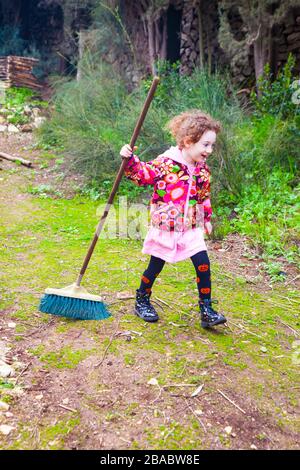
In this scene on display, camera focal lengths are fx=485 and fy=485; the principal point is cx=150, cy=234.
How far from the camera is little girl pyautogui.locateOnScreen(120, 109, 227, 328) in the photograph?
284 cm

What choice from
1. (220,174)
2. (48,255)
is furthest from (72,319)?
(220,174)

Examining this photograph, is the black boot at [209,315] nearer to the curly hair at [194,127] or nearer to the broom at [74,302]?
the broom at [74,302]

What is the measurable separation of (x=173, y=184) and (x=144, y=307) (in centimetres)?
81

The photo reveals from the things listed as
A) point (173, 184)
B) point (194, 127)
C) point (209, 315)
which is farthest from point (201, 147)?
point (209, 315)

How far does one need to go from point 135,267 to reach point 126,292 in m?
0.52

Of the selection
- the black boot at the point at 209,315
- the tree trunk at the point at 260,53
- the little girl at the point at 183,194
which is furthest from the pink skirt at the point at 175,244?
the tree trunk at the point at 260,53

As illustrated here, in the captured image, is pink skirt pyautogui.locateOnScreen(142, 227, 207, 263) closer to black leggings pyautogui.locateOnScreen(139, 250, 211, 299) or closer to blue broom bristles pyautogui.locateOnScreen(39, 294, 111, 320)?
black leggings pyautogui.locateOnScreen(139, 250, 211, 299)

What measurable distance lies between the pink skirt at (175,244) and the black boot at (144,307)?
0.32 meters

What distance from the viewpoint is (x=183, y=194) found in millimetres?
2908

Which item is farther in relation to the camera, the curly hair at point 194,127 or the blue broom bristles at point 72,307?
the blue broom bristles at point 72,307

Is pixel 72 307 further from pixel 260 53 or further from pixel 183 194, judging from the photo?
pixel 260 53

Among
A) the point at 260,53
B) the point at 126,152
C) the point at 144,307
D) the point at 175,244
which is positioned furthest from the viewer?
the point at 260,53

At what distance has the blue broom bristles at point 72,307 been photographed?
9.64 ft
